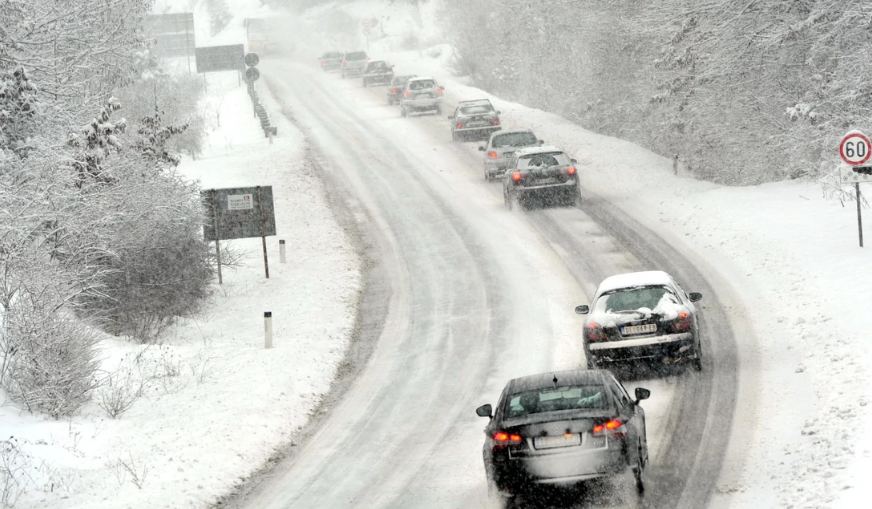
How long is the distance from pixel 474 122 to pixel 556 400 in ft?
A: 91.1

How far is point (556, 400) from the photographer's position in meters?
9.18

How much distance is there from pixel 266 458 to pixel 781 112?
65.8 feet

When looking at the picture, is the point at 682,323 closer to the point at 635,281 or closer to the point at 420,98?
the point at 635,281

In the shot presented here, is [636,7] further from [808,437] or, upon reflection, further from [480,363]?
[808,437]

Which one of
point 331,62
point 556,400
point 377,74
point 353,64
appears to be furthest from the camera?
point 331,62

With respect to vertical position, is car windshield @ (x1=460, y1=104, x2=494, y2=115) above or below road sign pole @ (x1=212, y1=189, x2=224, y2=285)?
above

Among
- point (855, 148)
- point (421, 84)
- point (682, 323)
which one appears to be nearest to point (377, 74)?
point (421, 84)

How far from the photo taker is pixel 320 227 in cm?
2548

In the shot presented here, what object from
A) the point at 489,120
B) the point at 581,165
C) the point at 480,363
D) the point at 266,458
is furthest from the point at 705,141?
the point at 266,458

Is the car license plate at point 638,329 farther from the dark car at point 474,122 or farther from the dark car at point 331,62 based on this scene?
the dark car at point 331,62

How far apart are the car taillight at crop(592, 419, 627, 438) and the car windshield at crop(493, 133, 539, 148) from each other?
835 inches

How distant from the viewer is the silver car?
43.0m

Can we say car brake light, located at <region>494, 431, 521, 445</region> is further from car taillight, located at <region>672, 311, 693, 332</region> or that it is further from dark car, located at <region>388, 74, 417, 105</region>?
dark car, located at <region>388, 74, 417, 105</region>

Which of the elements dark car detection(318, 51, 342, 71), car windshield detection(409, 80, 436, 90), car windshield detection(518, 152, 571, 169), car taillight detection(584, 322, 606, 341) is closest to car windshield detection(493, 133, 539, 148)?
car windshield detection(518, 152, 571, 169)
